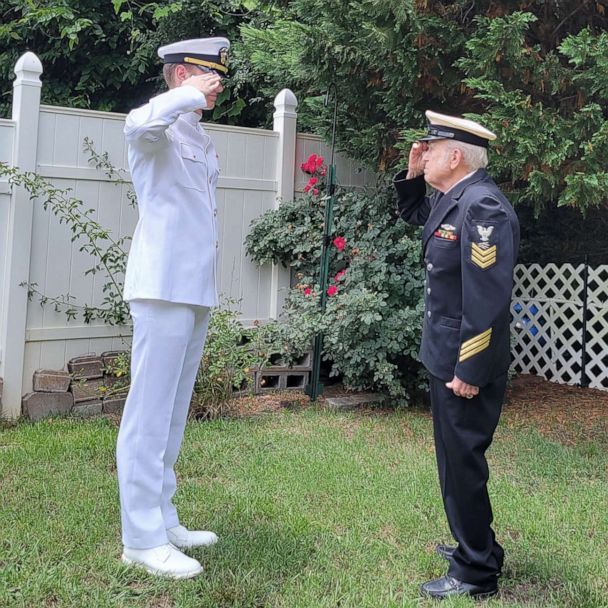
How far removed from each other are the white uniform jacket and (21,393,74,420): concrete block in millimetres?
2577

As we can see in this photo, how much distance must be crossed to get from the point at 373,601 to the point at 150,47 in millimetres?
7220

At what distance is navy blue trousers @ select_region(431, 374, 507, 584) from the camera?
2.56 meters

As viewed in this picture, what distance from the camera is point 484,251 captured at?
7.99 ft

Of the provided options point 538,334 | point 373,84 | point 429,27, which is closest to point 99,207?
point 373,84

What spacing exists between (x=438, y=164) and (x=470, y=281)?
1.59ft

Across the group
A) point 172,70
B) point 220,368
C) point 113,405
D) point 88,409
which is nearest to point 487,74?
point 172,70

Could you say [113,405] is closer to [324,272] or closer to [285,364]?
[285,364]

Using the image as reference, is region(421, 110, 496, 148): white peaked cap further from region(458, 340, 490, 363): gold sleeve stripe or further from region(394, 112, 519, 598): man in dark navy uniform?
region(458, 340, 490, 363): gold sleeve stripe

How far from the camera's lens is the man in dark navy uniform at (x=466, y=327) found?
245 cm

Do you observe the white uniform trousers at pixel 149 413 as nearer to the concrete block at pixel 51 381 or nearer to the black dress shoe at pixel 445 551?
the black dress shoe at pixel 445 551

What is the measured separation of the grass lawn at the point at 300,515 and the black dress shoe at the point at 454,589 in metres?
0.05

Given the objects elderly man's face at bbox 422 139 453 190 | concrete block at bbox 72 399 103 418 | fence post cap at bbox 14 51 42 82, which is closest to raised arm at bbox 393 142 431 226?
elderly man's face at bbox 422 139 453 190

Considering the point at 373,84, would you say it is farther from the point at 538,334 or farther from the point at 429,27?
the point at 538,334

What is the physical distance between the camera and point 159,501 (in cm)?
274
